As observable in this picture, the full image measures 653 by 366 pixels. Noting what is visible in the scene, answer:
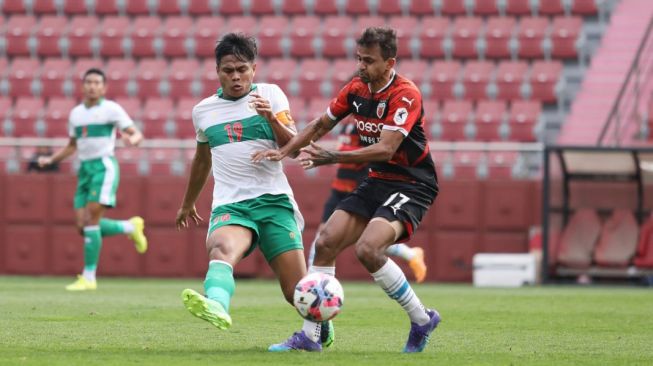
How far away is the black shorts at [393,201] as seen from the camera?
7.77m

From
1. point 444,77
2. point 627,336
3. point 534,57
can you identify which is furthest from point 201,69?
point 627,336

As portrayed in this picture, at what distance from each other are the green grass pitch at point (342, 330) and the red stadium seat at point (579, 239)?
3.07 metres

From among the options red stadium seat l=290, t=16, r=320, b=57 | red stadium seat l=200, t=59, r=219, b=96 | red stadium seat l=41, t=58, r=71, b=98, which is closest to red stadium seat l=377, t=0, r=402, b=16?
red stadium seat l=290, t=16, r=320, b=57

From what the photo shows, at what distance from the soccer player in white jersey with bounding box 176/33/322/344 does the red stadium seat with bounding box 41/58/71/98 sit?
1784 cm

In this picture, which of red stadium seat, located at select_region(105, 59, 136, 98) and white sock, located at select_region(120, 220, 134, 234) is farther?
red stadium seat, located at select_region(105, 59, 136, 98)

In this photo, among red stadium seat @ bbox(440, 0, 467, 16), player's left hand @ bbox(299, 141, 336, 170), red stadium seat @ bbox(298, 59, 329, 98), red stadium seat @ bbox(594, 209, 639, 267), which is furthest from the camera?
red stadium seat @ bbox(440, 0, 467, 16)

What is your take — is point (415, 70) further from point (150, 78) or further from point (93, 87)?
point (93, 87)

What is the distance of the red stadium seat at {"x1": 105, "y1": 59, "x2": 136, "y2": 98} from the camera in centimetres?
2483

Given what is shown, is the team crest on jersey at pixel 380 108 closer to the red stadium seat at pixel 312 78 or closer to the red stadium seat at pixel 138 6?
the red stadium seat at pixel 312 78

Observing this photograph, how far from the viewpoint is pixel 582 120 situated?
907 inches

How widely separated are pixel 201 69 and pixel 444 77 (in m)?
4.96

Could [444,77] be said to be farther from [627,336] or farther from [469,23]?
[627,336]

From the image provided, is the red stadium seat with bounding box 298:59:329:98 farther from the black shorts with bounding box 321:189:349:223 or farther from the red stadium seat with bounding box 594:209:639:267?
the black shorts with bounding box 321:189:349:223

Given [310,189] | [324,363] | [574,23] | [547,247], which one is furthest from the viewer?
[574,23]
